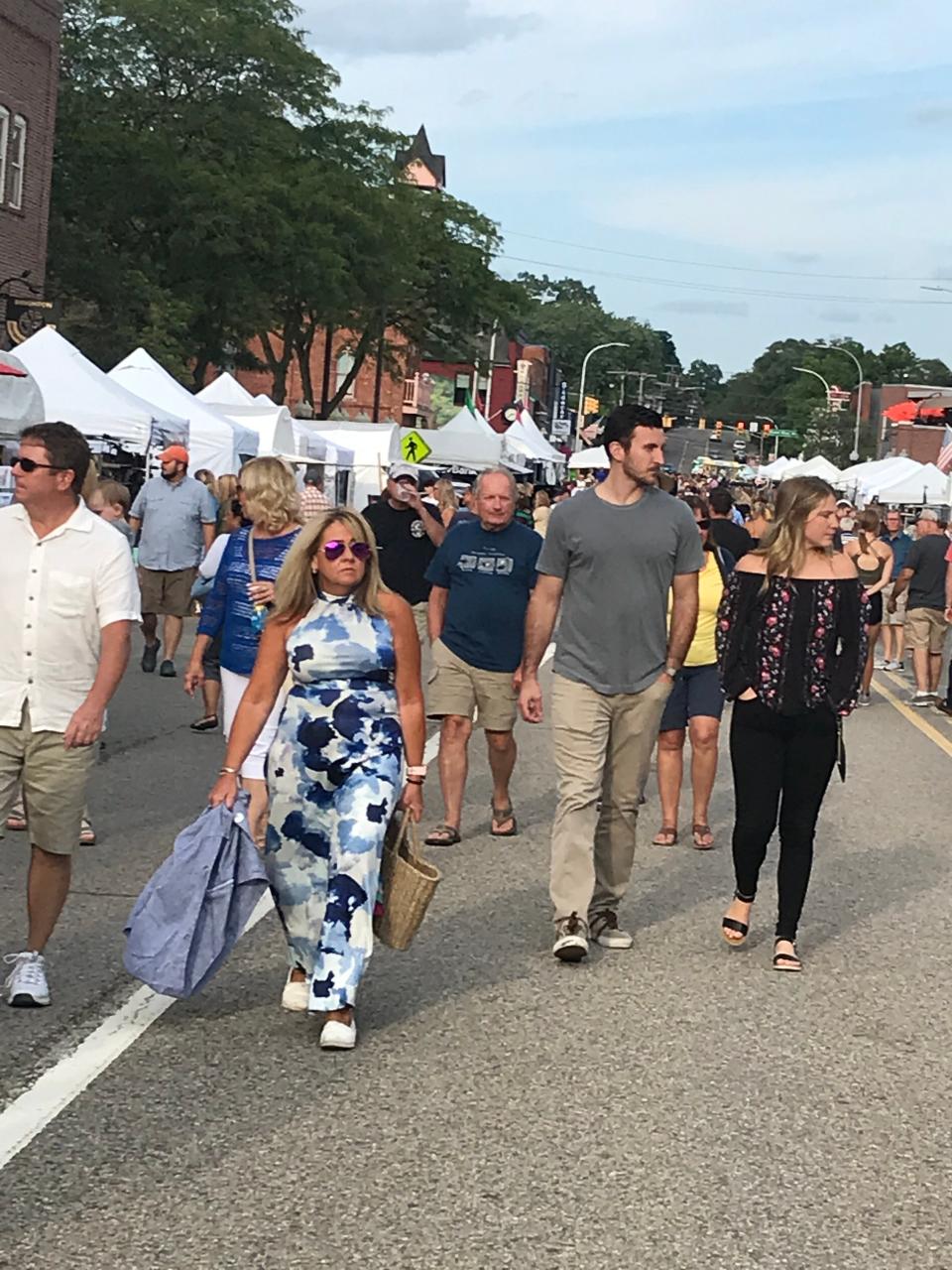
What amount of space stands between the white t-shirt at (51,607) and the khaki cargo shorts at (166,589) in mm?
9795

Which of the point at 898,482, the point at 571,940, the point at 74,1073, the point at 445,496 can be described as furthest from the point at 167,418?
the point at 898,482

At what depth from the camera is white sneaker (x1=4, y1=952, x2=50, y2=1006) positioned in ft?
19.9

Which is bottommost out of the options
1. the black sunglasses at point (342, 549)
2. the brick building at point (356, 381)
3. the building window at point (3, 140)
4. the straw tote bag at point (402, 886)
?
the straw tote bag at point (402, 886)

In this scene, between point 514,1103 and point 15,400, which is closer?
point 514,1103

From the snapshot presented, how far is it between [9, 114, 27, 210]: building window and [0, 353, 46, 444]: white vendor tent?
2017 cm

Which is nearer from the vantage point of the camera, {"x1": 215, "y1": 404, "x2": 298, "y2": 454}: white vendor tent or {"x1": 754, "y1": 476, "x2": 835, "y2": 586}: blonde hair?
{"x1": 754, "y1": 476, "x2": 835, "y2": 586}: blonde hair

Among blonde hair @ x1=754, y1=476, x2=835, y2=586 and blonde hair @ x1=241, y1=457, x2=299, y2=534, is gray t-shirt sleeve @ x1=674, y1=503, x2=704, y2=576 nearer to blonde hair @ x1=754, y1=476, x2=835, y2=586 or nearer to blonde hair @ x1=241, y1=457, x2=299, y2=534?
blonde hair @ x1=754, y1=476, x2=835, y2=586

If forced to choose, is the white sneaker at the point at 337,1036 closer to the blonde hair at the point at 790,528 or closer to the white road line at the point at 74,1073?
the white road line at the point at 74,1073

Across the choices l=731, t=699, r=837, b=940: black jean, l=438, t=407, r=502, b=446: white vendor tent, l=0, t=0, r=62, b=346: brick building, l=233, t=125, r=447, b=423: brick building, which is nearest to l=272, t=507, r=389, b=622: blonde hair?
l=731, t=699, r=837, b=940: black jean

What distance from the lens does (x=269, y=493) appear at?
862 centimetres

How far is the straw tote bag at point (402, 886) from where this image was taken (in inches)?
234

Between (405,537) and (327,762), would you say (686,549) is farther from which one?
(405,537)

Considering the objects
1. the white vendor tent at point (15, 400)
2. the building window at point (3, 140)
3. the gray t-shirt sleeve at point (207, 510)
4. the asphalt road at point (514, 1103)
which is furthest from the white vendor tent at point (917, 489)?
the asphalt road at point (514, 1103)

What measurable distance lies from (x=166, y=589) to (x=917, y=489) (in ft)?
107
